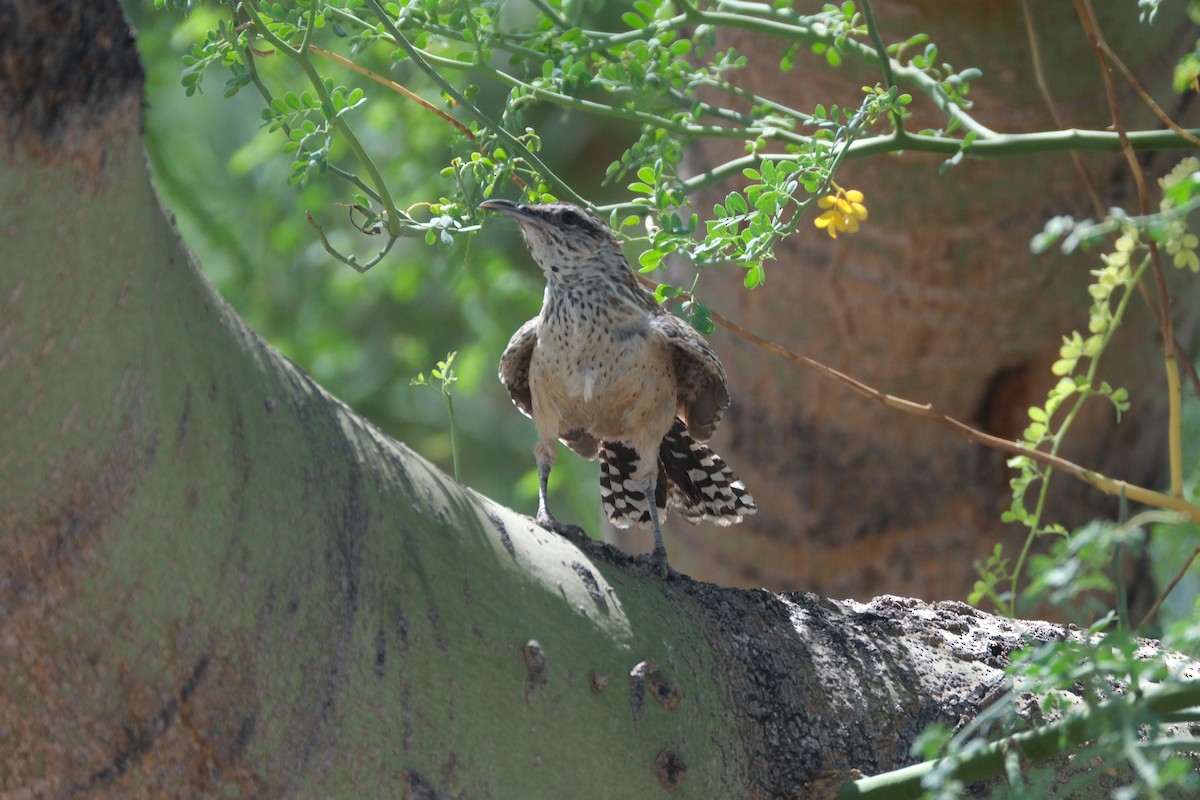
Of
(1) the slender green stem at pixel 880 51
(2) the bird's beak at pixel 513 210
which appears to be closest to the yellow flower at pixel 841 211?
(1) the slender green stem at pixel 880 51

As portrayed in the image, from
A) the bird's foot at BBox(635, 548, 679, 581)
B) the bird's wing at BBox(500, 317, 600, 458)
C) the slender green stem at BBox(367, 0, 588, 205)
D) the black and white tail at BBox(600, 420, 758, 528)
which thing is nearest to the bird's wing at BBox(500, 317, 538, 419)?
the bird's wing at BBox(500, 317, 600, 458)

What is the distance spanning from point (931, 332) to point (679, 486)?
4.09 ft

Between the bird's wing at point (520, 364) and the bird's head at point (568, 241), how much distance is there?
0.19 meters

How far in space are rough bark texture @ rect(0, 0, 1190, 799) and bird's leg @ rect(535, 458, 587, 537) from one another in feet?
0.51

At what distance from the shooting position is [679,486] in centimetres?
397

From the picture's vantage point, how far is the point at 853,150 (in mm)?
2719

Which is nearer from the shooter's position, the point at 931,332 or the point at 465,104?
the point at 465,104

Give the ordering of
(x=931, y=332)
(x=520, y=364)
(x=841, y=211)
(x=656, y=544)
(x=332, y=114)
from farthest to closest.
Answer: (x=931, y=332), (x=520, y=364), (x=656, y=544), (x=841, y=211), (x=332, y=114)

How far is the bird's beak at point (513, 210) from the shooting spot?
3401 millimetres

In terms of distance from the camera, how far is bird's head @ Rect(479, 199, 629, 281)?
3664 mm

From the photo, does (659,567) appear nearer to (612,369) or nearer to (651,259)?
(651,259)

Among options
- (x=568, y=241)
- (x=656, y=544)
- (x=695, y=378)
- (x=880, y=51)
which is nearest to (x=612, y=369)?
(x=695, y=378)

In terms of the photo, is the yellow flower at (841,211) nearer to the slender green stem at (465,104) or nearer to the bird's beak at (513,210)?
the slender green stem at (465,104)

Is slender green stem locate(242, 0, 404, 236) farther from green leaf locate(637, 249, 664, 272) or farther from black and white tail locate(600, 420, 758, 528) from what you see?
black and white tail locate(600, 420, 758, 528)
